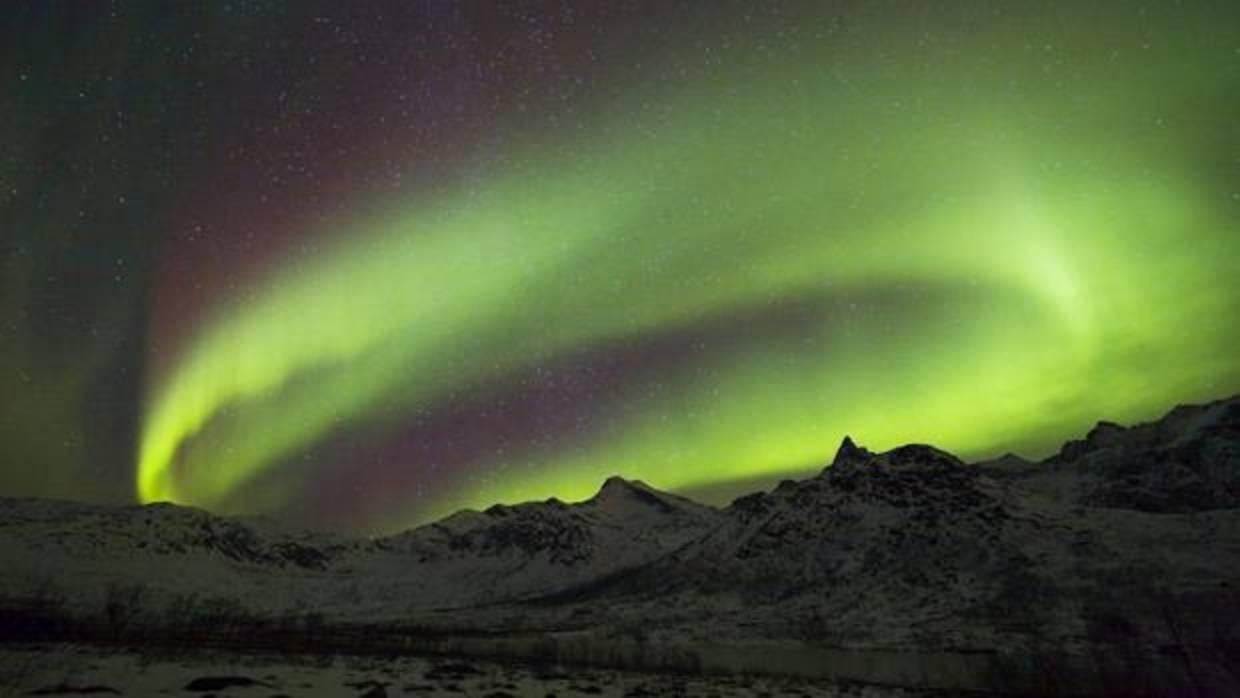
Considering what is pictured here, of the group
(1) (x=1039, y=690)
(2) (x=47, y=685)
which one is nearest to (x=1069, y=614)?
(1) (x=1039, y=690)

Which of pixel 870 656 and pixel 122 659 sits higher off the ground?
pixel 122 659

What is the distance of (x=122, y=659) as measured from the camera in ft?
276

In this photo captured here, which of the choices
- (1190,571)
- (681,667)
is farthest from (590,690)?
(1190,571)

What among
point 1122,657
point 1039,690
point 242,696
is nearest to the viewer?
point 242,696

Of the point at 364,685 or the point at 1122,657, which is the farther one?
the point at 1122,657

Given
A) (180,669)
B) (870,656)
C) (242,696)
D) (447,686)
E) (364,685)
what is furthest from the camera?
(870,656)

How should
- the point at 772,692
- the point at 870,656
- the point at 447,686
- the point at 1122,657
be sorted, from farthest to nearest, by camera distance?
the point at 870,656, the point at 1122,657, the point at 772,692, the point at 447,686

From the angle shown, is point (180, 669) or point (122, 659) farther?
point (122, 659)

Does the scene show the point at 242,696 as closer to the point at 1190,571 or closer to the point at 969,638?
the point at 969,638

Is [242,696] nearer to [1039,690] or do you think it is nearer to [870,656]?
[1039,690]

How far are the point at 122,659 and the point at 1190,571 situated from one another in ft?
667

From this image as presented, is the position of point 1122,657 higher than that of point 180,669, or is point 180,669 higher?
point 180,669

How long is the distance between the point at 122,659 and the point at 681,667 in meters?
89.4

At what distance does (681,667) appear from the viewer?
14975 cm
